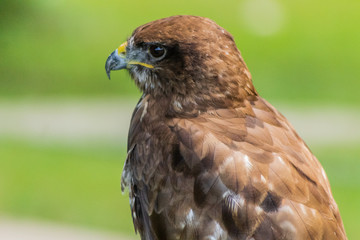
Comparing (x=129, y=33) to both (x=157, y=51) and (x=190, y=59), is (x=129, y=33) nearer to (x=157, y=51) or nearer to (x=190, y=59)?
(x=157, y=51)

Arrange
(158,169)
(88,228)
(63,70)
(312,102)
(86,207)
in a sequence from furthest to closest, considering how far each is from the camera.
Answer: (63,70) → (312,102) → (86,207) → (88,228) → (158,169)

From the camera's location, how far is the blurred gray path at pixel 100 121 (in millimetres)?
10641

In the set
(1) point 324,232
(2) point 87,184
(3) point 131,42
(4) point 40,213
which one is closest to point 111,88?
(2) point 87,184

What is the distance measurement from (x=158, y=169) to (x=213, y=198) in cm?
36

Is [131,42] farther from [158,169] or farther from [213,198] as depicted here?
[213,198]

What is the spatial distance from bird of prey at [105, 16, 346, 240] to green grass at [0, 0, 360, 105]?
7.43 m

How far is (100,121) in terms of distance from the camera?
433 inches

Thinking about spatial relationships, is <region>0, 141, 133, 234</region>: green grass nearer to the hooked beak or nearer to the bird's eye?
the hooked beak

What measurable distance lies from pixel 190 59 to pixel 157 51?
0.67 feet

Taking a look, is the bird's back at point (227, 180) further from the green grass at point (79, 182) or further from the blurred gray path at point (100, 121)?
the blurred gray path at point (100, 121)

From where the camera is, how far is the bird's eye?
414cm

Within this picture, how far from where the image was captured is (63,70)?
13477mm

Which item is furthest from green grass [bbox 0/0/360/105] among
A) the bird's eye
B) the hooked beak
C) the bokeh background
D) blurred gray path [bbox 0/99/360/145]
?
the bird's eye

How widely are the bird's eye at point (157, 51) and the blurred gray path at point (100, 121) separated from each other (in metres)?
6.29
